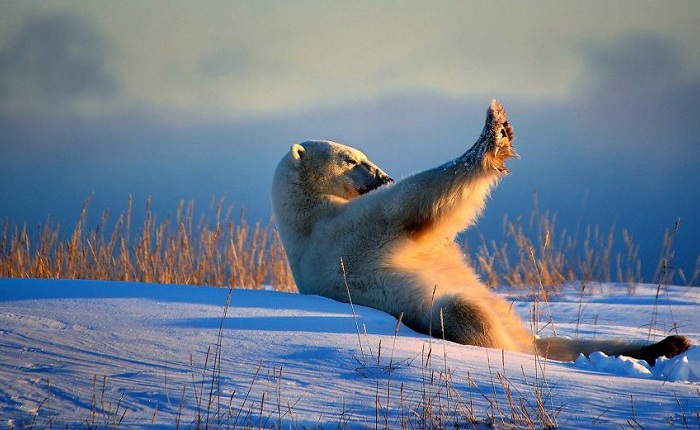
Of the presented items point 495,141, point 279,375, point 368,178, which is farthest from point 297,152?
point 279,375

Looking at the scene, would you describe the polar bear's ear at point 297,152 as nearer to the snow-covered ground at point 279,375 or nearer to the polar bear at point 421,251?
the polar bear at point 421,251

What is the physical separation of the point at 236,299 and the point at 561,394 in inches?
91.2

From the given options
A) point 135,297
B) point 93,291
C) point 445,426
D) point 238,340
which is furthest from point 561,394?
point 93,291

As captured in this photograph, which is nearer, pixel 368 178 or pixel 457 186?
pixel 457 186

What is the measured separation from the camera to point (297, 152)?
5.62 m

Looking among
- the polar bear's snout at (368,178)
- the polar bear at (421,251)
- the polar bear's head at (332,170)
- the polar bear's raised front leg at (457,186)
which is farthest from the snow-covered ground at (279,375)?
the polar bear's snout at (368,178)

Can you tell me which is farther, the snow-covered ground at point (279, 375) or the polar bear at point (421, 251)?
the polar bear at point (421, 251)

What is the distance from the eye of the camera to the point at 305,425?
8.01 feet

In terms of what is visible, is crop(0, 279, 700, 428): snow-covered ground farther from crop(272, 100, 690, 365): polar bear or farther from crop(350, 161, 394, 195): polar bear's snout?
crop(350, 161, 394, 195): polar bear's snout

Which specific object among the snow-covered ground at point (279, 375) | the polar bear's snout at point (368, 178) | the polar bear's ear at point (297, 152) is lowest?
the snow-covered ground at point (279, 375)

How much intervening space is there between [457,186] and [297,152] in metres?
1.66

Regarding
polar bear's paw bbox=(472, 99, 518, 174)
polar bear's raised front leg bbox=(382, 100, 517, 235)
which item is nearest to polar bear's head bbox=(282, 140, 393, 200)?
polar bear's raised front leg bbox=(382, 100, 517, 235)

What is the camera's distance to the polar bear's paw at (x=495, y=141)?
425 centimetres

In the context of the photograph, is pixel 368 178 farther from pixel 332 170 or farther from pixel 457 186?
pixel 457 186
